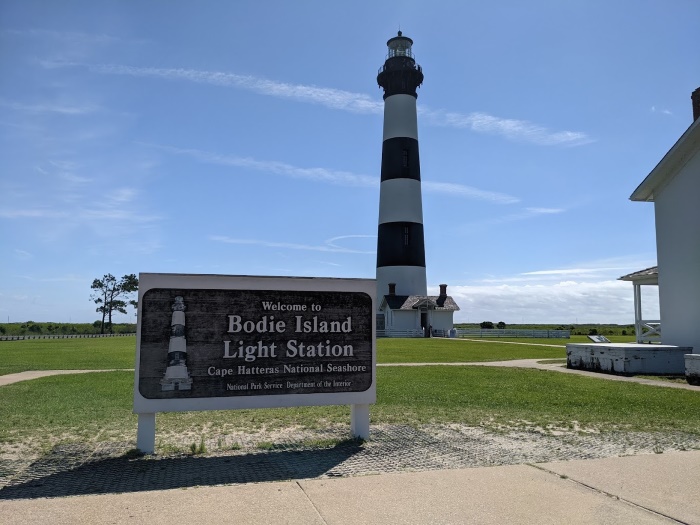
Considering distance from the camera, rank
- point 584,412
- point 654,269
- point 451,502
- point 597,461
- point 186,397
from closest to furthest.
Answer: point 451,502 < point 597,461 < point 186,397 < point 584,412 < point 654,269

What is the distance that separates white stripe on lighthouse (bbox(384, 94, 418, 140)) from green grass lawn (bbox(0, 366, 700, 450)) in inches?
1301

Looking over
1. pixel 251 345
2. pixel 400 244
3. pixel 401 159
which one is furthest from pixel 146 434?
pixel 401 159

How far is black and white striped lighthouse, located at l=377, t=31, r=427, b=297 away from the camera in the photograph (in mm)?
43969

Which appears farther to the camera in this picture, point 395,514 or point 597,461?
point 597,461

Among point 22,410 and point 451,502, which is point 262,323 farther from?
point 22,410

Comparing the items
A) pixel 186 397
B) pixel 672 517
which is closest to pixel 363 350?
pixel 186 397

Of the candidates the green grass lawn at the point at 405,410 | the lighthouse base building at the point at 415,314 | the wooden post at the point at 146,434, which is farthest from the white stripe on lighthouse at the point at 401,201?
the wooden post at the point at 146,434

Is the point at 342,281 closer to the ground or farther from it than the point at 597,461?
Result: farther from it

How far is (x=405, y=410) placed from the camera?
9.33 m

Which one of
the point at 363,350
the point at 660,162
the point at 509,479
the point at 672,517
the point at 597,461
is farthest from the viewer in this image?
the point at 660,162

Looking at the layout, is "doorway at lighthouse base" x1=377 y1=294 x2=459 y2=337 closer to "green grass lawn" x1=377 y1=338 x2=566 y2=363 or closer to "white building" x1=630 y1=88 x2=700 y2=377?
"green grass lawn" x1=377 y1=338 x2=566 y2=363

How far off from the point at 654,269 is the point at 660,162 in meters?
5.29

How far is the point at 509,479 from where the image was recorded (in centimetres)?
510

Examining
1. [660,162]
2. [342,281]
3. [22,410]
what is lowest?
[22,410]
